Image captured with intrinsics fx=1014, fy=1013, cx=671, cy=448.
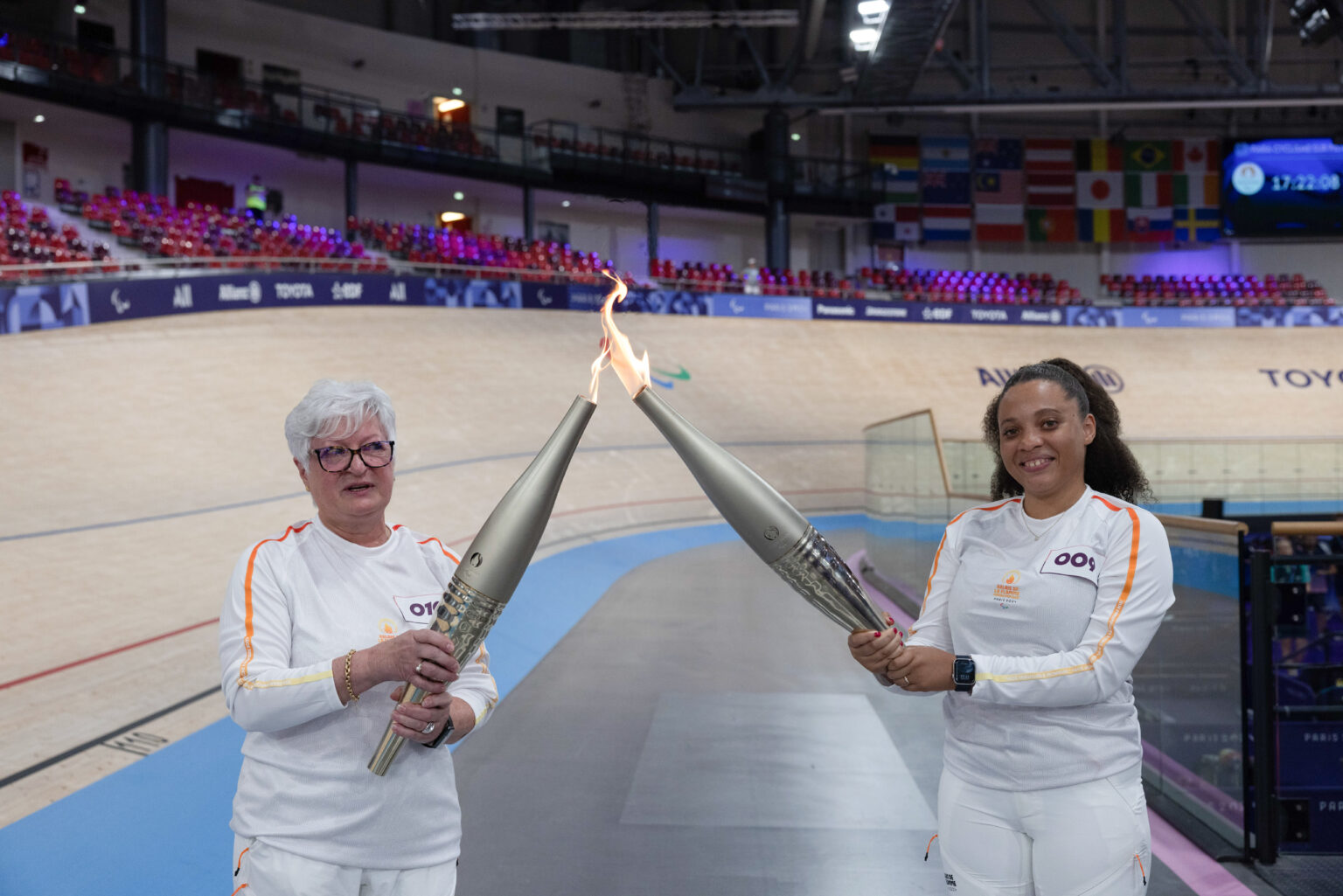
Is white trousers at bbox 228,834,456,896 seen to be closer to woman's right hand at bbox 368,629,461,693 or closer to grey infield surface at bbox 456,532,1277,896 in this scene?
woman's right hand at bbox 368,629,461,693

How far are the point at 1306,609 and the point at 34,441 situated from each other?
1128 centimetres

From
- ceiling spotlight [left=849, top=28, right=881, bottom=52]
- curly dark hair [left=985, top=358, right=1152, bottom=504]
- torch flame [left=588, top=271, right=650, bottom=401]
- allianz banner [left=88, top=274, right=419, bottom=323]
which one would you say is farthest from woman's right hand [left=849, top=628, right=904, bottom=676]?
ceiling spotlight [left=849, top=28, right=881, bottom=52]

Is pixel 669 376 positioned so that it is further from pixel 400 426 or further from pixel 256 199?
pixel 256 199

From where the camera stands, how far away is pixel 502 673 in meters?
6.48

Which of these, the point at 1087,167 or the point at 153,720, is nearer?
the point at 153,720

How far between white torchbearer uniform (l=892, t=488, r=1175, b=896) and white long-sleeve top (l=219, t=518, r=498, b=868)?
3.16 feet

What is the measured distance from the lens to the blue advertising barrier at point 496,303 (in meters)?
14.5

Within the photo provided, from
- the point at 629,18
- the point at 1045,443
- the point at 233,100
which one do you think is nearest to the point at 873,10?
the point at 629,18

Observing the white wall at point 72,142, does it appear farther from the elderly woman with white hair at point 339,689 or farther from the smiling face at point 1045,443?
the smiling face at point 1045,443

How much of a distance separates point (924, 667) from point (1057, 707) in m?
0.25

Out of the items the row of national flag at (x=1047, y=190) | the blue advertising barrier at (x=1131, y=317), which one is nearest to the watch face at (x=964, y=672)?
the blue advertising barrier at (x=1131, y=317)

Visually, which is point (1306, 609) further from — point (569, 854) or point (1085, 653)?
point (569, 854)

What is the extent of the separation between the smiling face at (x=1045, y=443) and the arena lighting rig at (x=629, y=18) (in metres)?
25.2

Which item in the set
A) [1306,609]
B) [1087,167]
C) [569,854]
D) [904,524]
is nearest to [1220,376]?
[1087,167]
